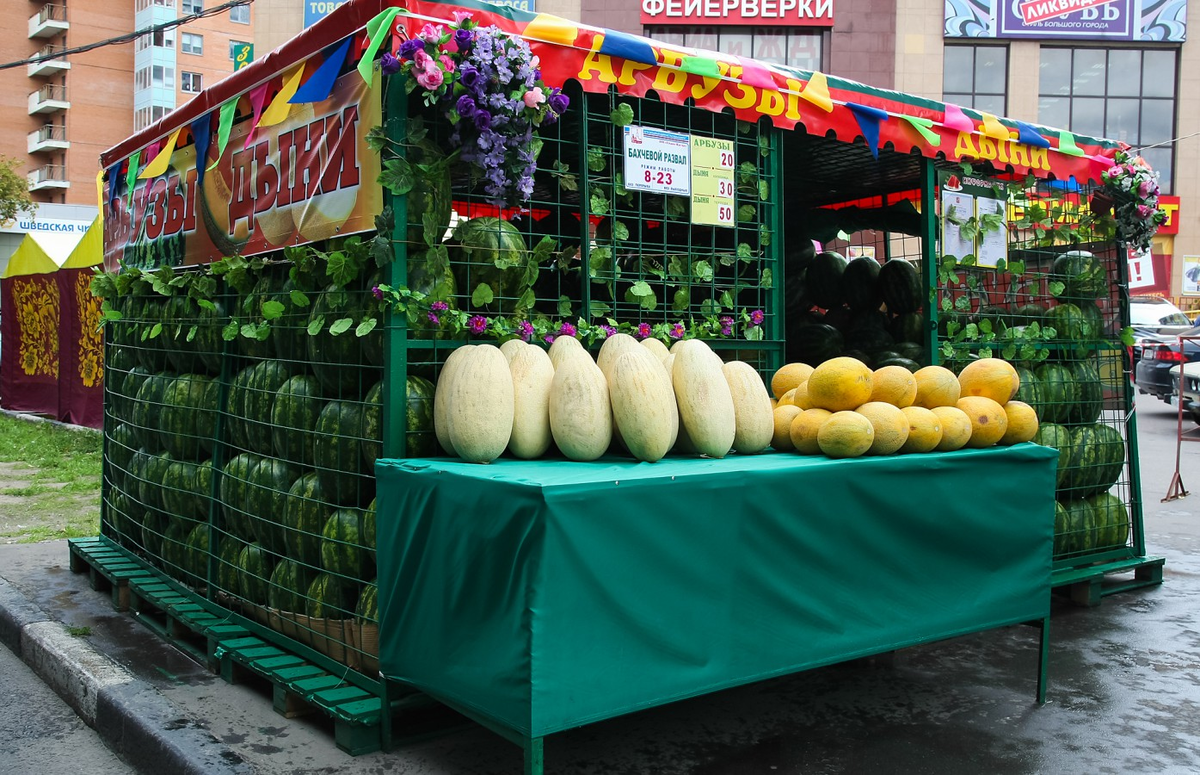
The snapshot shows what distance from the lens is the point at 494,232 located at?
14.0 ft

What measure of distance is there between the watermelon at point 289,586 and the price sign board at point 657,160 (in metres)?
2.27

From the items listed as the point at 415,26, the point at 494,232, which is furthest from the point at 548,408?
the point at 415,26

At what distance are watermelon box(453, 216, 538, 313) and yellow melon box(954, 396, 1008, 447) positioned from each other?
197 centimetres

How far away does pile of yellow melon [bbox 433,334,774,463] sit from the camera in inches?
146

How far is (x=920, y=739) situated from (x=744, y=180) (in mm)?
2730

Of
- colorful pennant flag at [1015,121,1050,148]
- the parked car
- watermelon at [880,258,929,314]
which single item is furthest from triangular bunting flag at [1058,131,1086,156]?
the parked car

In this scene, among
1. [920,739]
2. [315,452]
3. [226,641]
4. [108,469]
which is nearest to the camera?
[920,739]

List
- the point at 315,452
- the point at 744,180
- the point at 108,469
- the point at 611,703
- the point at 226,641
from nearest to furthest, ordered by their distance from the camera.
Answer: the point at 611,703 → the point at 315,452 → the point at 226,641 → the point at 744,180 → the point at 108,469

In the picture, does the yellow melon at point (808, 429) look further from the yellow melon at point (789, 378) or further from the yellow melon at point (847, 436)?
the yellow melon at point (789, 378)

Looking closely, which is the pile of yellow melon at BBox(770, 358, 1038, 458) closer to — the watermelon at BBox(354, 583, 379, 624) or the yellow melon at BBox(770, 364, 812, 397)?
the yellow melon at BBox(770, 364, 812, 397)

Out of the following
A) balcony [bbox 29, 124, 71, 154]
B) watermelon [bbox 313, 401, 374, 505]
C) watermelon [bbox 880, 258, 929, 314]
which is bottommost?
watermelon [bbox 313, 401, 374, 505]

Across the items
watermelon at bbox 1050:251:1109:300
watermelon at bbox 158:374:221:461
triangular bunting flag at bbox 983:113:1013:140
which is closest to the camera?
watermelon at bbox 158:374:221:461

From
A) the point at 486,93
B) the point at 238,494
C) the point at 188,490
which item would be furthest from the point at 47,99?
the point at 486,93

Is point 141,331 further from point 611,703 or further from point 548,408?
point 611,703
